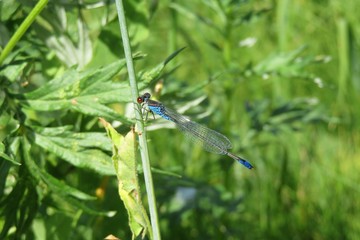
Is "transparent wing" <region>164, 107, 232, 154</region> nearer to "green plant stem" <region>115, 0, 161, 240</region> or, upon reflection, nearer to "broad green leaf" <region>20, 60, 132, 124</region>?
"broad green leaf" <region>20, 60, 132, 124</region>

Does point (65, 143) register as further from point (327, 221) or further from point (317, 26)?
point (317, 26)

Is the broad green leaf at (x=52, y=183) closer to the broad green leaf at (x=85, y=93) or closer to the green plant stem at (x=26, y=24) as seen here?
the broad green leaf at (x=85, y=93)

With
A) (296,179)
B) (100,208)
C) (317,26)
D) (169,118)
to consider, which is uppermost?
(317,26)

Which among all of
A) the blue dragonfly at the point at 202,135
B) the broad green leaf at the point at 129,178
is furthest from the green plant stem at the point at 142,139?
the blue dragonfly at the point at 202,135

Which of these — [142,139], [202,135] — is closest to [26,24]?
[142,139]

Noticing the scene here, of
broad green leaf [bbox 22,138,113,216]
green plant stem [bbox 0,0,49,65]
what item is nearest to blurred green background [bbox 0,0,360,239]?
broad green leaf [bbox 22,138,113,216]

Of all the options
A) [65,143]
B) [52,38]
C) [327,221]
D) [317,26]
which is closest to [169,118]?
[65,143]

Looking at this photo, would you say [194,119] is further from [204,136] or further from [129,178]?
[129,178]
